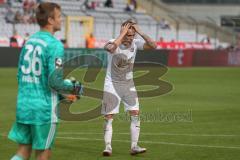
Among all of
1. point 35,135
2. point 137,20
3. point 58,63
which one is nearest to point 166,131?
point 35,135

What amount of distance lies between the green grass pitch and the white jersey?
1244 mm

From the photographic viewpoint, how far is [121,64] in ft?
39.5

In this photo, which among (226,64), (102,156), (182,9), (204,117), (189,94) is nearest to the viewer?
(102,156)

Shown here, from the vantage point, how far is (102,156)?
1153cm

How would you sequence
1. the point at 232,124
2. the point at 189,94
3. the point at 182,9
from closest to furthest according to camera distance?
1. the point at 232,124
2. the point at 189,94
3. the point at 182,9

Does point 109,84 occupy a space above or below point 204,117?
above

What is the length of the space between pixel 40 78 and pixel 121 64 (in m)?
4.51

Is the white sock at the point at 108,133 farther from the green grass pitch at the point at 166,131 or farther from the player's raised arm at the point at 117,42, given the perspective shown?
the player's raised arm at the point at 117,42

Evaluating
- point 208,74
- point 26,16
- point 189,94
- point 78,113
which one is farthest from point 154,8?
point 78,113

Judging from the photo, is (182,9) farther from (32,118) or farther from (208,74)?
(32,118)

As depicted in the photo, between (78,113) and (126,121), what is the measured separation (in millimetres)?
2029

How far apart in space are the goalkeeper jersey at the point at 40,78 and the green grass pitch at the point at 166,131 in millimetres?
3696

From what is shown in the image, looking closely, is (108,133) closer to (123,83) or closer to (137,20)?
(123,83)

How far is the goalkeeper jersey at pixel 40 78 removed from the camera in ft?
24.8
